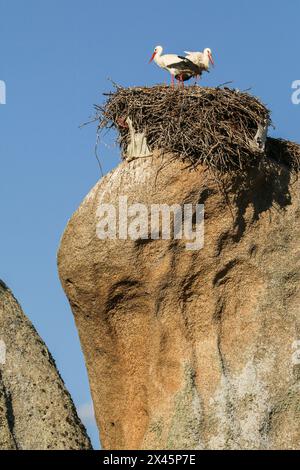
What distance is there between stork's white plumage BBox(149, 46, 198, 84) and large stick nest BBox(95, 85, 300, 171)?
4.86 ft

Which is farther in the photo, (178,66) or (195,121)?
(178,66)

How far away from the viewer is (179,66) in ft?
48.8

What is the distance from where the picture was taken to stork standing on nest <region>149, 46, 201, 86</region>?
1478 centimetres

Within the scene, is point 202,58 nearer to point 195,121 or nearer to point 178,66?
point 178,66

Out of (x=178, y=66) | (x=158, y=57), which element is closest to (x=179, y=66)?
(x=178, y=66)

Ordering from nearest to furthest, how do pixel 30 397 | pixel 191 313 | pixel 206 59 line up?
pixel 30 397 < pixel 191 313 < pixel 206 59

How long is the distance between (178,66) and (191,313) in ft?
10.8

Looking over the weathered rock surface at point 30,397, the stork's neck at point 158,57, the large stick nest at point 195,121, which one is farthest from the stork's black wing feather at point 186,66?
the weathered rock surface at point 30,397

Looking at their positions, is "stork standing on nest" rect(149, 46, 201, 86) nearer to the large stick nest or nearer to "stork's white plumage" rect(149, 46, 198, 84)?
"stork's white plumage" rect(149, 46, 198, 84)

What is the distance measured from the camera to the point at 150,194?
41.5ft

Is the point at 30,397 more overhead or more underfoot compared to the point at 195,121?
more underfoot

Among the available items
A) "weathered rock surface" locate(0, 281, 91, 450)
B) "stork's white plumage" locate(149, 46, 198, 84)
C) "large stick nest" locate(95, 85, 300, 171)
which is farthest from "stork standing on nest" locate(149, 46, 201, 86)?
"weathered rock surface" locate(0, 281, 91, 450)
